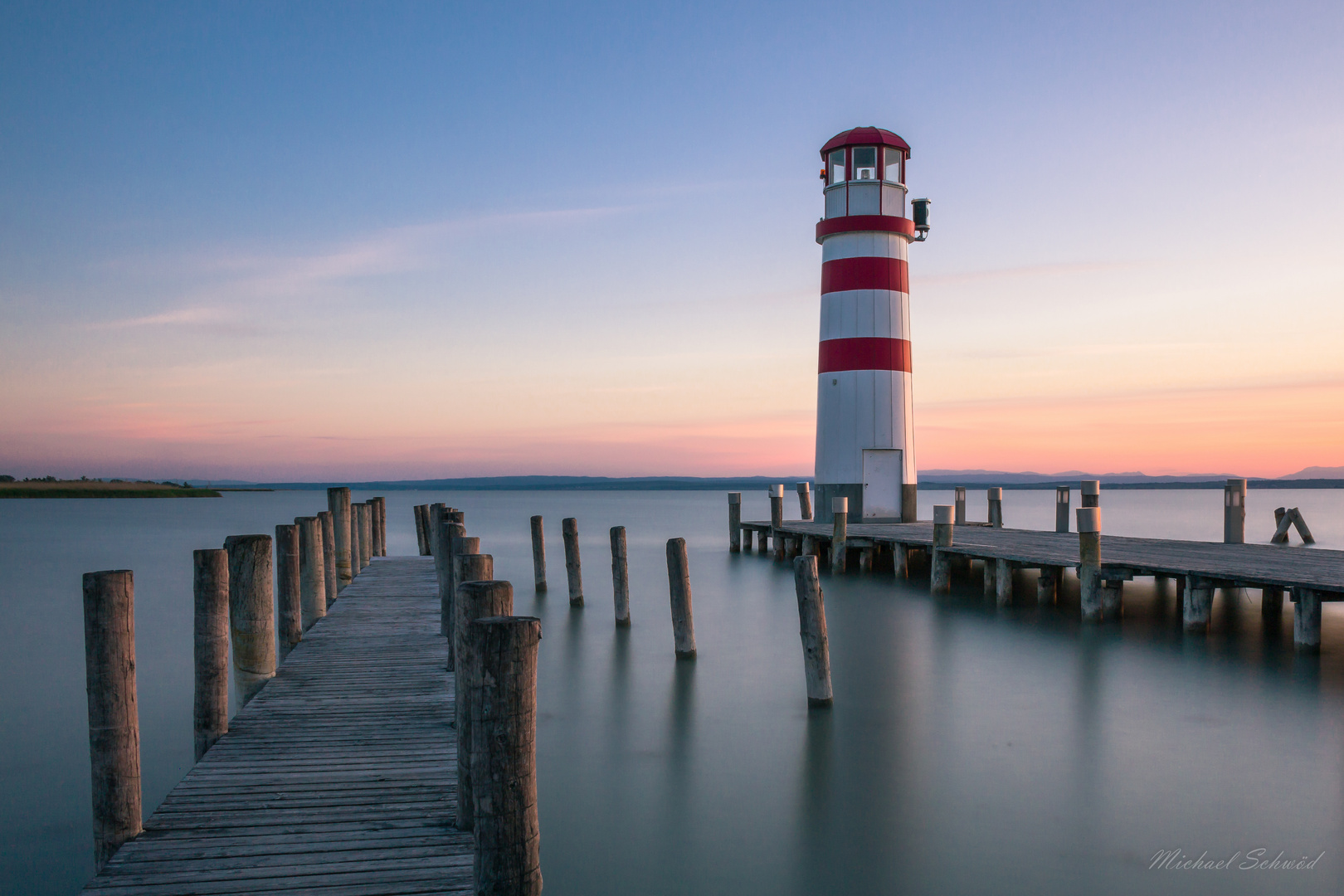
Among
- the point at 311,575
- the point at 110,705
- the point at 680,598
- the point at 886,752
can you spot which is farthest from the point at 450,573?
the point at 886,752

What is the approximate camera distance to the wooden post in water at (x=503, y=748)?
316cm

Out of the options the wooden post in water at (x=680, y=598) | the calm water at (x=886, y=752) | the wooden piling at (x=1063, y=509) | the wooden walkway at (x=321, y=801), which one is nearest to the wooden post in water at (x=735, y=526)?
the wooden piling at (x=1063, y=509)

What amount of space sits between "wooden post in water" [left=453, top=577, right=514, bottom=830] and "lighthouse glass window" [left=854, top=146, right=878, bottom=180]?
16617mm

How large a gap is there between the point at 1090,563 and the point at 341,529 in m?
10.1

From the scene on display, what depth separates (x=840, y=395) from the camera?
19.1 metres

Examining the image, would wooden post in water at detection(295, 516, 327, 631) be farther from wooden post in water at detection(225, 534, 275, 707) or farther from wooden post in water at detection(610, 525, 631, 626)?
wooden post in water at detection(610, 525, 631, 626)

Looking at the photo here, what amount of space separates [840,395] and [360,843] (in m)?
15.9

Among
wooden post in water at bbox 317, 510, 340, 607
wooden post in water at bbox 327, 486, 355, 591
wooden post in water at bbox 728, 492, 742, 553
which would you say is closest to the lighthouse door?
wooden post in water at bbox 728, 492, 742, 553

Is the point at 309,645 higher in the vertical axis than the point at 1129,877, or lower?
higher

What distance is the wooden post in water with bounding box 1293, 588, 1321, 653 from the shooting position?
32.7 ft

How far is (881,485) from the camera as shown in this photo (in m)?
19.6

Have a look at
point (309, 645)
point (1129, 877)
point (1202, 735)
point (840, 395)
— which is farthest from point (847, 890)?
point (840, 395)

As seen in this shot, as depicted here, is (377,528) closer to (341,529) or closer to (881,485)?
(341,529)

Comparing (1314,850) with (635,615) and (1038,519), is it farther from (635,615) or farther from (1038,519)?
(1038,519)
